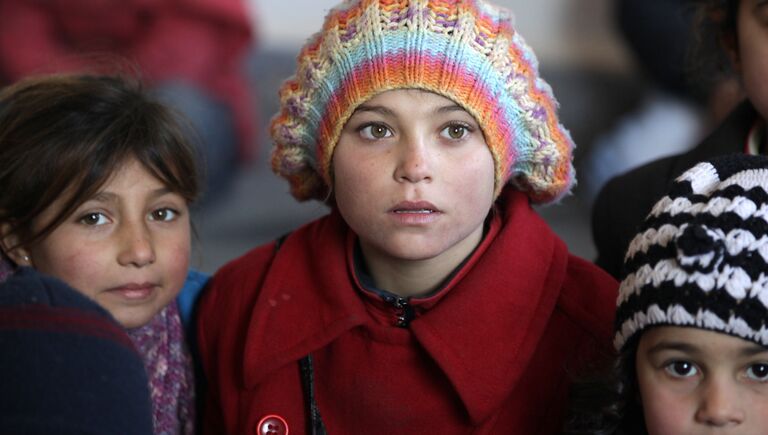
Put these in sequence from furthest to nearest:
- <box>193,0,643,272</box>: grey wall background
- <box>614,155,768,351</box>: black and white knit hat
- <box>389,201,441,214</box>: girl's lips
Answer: <box>193,0,643,272</box>: grey wall background
<box>389,201,441,214</box>: girl's lips
<box>614,155,768,351</box>: black and white knit hat

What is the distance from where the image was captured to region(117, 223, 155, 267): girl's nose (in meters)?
1.52

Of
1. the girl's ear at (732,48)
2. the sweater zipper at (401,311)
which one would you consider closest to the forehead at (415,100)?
the sweater zipper at (401,311)

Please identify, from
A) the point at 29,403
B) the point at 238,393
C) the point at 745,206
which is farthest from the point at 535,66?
the point at 29,403

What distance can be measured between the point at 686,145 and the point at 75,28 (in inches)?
71.4

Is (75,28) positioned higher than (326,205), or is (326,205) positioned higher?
(75,28)

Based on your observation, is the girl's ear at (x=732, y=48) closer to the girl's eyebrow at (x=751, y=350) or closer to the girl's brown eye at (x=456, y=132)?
the girl's brown eye at (x=456, y=132)

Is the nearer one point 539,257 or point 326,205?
point 539,257

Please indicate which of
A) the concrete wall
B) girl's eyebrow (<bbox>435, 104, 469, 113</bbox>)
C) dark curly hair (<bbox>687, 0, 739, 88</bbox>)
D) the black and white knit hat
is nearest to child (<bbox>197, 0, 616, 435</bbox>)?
girl's eyebrow (<bbox>435, 104, 469, 113</bbox>)

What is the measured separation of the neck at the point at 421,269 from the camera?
60.2 inches

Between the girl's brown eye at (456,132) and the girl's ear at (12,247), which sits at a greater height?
the girl's brown eye at (456,132)

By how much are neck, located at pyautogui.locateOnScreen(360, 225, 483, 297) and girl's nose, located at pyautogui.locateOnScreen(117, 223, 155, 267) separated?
0.99 ft

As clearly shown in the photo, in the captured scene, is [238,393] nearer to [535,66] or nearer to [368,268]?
[368,268]

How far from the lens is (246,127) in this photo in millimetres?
3416

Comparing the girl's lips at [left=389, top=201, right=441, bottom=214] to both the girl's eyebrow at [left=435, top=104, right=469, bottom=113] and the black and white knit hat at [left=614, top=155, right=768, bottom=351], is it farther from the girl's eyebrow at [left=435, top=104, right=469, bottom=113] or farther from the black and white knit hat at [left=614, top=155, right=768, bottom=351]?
the black and white knit hat at [left=614, top=155, right=768, bottom=351]
